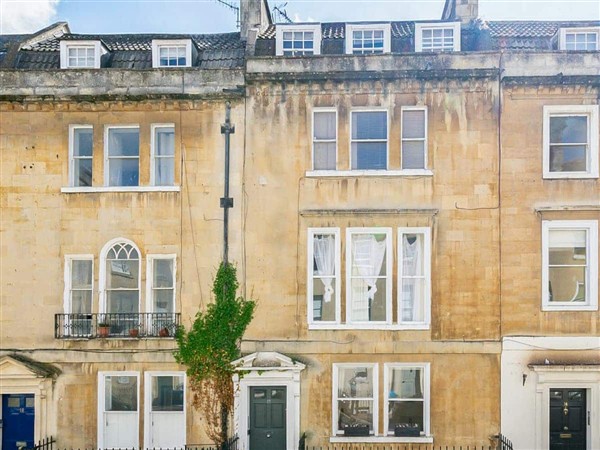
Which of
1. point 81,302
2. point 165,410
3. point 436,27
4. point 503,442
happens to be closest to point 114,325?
point 81,302

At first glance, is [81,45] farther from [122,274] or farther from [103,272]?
[122,274]

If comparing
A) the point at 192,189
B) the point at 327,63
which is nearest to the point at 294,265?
the point at 192,189

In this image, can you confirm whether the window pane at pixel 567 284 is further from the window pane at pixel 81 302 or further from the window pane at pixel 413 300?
the window pane at pixel 81 302

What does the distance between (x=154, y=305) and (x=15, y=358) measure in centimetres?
381

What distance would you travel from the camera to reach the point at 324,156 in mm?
15180

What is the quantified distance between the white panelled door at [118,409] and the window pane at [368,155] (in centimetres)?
826

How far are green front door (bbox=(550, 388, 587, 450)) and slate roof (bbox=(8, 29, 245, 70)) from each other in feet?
41.1

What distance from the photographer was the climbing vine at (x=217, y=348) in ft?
46.9

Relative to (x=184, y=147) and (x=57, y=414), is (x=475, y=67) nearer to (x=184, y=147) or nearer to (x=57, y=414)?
(x=184, y=147)

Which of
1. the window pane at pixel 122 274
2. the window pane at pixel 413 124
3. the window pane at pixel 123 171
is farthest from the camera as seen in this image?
the window pane at pixel 123 171

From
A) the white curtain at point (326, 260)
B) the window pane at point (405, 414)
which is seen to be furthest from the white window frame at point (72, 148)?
the window pane at point (405, 414)

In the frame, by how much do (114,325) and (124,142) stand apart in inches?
199

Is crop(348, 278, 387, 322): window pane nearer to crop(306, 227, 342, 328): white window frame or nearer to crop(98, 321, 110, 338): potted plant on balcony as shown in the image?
crop(306, 227, 342, 328): white window frame

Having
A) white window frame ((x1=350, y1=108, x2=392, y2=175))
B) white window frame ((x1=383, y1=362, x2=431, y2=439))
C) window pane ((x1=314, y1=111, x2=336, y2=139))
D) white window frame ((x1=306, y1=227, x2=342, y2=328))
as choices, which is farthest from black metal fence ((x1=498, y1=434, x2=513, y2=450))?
window pane ((x1=314, y1=111, x2=336, y2=139))
